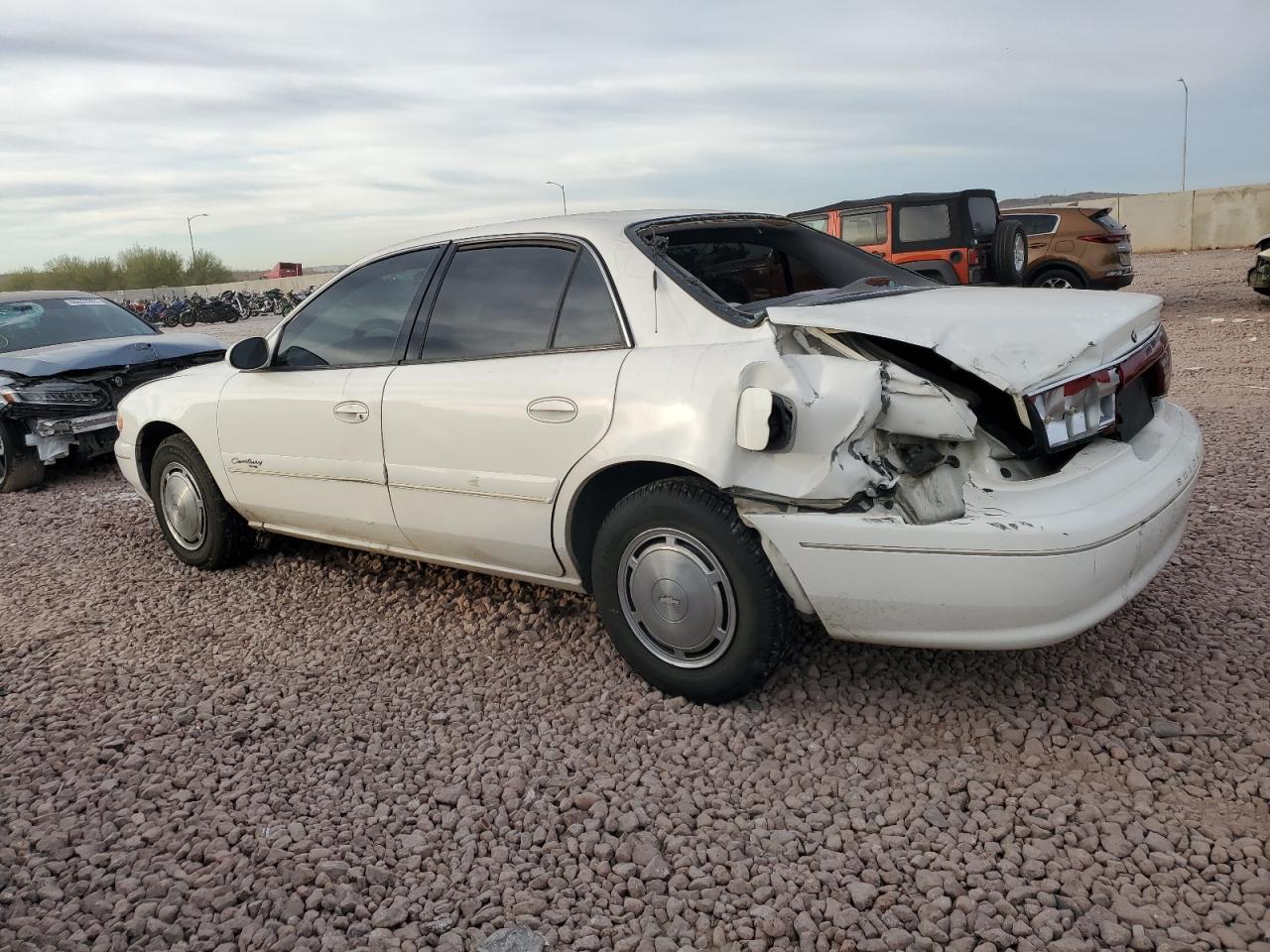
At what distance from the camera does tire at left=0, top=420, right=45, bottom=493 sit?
7379mm

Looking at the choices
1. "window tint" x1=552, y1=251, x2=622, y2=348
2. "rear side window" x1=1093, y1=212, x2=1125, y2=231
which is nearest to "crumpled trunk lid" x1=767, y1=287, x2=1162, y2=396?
"window tint" x1=552, y1=251, x2=622, y2=348

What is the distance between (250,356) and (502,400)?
154 cm

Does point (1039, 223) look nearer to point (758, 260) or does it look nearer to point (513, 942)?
point (758, 260)

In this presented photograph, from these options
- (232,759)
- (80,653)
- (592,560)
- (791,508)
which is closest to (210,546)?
(80,653)

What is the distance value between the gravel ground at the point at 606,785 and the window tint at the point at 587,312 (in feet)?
3.89

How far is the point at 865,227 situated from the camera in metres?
12.6

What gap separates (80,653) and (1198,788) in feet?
13.2

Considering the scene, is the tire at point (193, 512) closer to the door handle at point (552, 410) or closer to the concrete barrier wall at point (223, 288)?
the door handle at point (552, 410)

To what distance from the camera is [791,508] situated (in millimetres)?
2844

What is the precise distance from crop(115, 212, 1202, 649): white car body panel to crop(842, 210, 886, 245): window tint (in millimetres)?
9359

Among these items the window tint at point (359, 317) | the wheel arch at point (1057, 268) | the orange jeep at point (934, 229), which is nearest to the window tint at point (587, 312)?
the window tint at point (359, 317)

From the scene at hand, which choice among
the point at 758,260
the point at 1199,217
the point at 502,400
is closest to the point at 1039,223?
the point at 758,260

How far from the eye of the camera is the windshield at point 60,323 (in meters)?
8.01

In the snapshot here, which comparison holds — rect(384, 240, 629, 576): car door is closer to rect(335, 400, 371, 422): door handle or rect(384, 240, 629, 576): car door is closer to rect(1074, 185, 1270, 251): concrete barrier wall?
rect(335, 400, 371, 422): door handle
